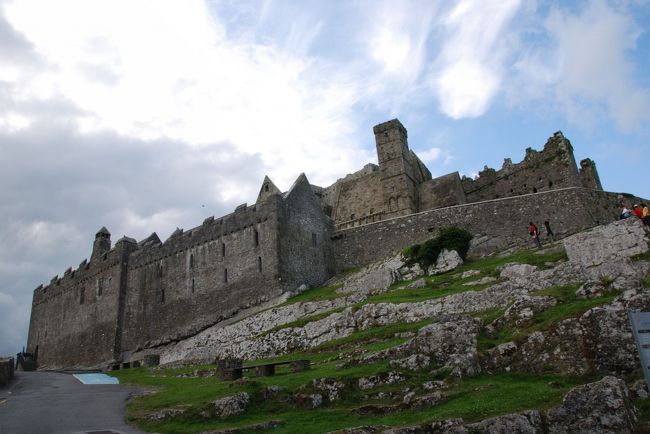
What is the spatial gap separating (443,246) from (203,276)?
22260mm

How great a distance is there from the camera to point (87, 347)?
53.9m

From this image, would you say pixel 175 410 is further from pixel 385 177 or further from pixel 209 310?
pixel 385 177

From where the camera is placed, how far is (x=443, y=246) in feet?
117

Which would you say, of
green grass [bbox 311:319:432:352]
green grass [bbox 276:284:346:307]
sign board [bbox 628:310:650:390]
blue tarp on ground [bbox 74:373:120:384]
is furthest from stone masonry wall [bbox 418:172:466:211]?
sign board [bbox 628:310:650:390]

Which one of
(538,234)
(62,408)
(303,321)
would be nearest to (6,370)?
(62,408)

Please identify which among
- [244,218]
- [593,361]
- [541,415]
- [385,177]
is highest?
[385,177]

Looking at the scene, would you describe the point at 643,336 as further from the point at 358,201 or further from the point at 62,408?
the point at 358,201

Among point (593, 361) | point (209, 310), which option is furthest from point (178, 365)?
point (593, 361)

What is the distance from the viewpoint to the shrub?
117 ft

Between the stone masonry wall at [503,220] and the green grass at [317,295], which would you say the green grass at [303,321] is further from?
the stone masonry wall at [503,220]

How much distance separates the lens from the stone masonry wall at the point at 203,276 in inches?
1666

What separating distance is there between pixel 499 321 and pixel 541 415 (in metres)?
6.74

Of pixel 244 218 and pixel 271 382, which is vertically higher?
pixel 244 218

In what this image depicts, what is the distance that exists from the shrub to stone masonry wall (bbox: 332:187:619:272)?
102 inches
